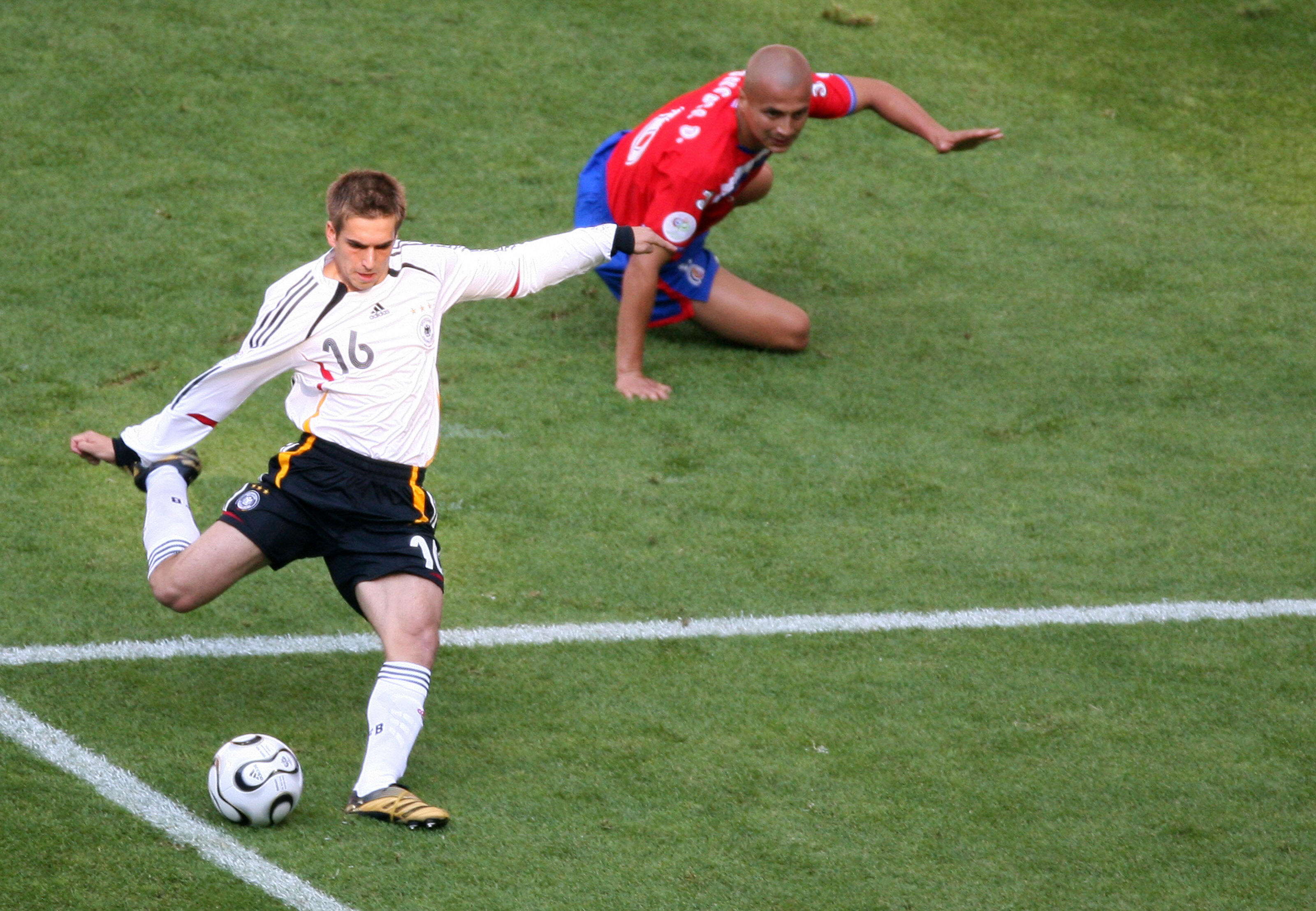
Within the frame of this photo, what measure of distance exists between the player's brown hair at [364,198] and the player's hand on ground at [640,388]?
2518 millimetres

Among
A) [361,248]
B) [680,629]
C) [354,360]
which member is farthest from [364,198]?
[680,629]

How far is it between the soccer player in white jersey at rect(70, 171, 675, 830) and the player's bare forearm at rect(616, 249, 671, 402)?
222 centimetres

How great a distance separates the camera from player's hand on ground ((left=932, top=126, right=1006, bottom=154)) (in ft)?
20.4

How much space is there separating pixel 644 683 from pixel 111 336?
10.9 feet

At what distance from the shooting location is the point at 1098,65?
32.9ft

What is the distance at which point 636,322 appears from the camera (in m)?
6.45

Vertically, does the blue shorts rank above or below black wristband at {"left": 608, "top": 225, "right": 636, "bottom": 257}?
below

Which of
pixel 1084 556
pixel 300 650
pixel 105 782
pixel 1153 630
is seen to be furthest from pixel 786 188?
pixel 105 782

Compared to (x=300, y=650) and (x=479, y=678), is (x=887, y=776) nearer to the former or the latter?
(x=479, y=678)

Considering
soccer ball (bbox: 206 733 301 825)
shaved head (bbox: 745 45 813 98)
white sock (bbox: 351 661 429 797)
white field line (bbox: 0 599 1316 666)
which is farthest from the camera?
shaved head (bbox: 745 45 813 98)

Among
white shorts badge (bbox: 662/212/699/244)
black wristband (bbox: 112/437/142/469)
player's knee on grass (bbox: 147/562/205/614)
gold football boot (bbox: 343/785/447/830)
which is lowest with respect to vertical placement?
gold football boot (bbox: 343/785/447/830)

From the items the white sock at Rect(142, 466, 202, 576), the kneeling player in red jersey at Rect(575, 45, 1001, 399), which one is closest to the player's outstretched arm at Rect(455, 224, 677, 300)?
the white sock at Rect(142, 466, 202, 576)

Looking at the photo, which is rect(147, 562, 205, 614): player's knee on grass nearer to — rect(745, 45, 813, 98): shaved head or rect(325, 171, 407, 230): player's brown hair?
rect(325, 171, 407, 230): player's brown hair

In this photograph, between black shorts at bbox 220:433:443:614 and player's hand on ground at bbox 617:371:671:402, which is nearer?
black shorts at bbox 220:433:443:614
